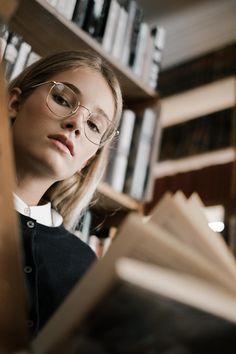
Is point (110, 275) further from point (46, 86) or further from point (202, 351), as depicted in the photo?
point (46, 86)

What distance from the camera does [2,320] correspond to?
432 mm

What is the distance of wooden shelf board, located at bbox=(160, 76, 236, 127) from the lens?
2215mm

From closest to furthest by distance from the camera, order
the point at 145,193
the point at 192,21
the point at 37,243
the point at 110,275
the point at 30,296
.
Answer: the point at 110,275, the point at 30,296, the point at 37,243, the point at 145,193, the point at 192,21

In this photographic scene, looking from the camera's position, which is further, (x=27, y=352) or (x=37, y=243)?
(x=37, y=243)

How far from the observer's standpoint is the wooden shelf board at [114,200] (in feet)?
5.14

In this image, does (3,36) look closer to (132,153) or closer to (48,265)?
(132,153)

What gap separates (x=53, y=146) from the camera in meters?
0.94

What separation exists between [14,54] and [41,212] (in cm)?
61

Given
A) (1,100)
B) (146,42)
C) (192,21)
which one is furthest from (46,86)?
(192,21)

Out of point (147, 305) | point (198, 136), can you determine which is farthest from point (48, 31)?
point (147, 305)

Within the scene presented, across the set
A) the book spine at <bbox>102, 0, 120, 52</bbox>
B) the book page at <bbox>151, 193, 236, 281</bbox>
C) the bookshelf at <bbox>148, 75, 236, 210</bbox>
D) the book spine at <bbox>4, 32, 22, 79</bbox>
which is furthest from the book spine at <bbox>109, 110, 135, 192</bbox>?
the book page at <bbox>151, 193, 236, 281</bbox>

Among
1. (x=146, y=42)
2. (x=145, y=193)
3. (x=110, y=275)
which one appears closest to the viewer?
(x=110, y=275)

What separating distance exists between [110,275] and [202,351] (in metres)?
0.13

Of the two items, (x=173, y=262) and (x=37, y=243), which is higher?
(x=173, y=262)
